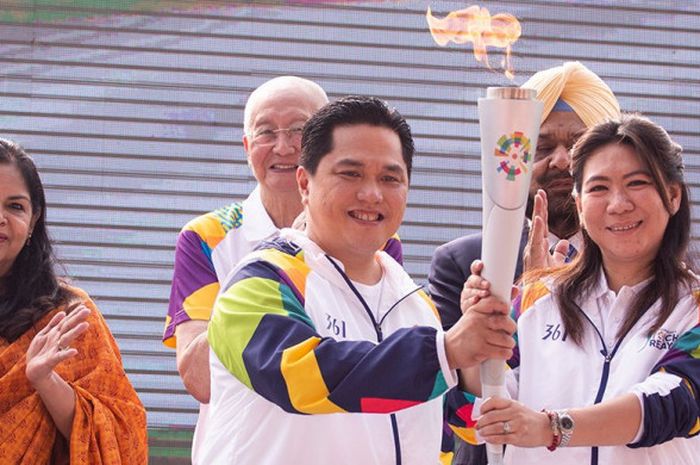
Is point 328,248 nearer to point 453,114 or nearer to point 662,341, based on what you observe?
point 662,341

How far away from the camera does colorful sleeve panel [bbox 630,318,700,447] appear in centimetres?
277

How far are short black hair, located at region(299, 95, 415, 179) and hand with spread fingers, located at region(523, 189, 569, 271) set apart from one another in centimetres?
46

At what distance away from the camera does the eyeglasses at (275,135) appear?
3.64 m

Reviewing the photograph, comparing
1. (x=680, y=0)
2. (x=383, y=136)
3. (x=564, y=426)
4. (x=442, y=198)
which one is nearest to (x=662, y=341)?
(x=564, y=426)

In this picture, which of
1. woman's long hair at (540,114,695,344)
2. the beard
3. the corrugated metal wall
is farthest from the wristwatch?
the corrugated metal wall

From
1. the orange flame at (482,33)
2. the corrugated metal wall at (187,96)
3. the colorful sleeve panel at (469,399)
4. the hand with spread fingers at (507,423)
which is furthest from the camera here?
the corrugated metal wall at (187,96)

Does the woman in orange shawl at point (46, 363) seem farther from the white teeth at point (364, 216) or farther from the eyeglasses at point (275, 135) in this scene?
the white teeth at point (364, 216)

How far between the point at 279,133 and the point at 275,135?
1 cm

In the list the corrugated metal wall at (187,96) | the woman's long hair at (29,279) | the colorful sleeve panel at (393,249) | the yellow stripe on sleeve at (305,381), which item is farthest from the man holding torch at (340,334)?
the corrugated metal wall at (187,96)

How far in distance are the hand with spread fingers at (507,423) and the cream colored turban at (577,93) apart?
1.09 meters

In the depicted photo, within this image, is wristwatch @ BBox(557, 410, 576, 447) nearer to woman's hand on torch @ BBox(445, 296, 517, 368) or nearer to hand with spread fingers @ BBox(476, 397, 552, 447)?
hand with spread fingers @ BBox(476, 397, 552, 447)

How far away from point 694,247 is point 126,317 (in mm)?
2787

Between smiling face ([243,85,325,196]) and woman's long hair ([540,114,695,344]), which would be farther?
smiling face ([243,85,325,196])

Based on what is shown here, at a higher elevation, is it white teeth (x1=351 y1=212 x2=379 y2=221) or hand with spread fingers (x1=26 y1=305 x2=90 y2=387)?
white teeth (x1=351 y1=212 x2=379 y2=221)
